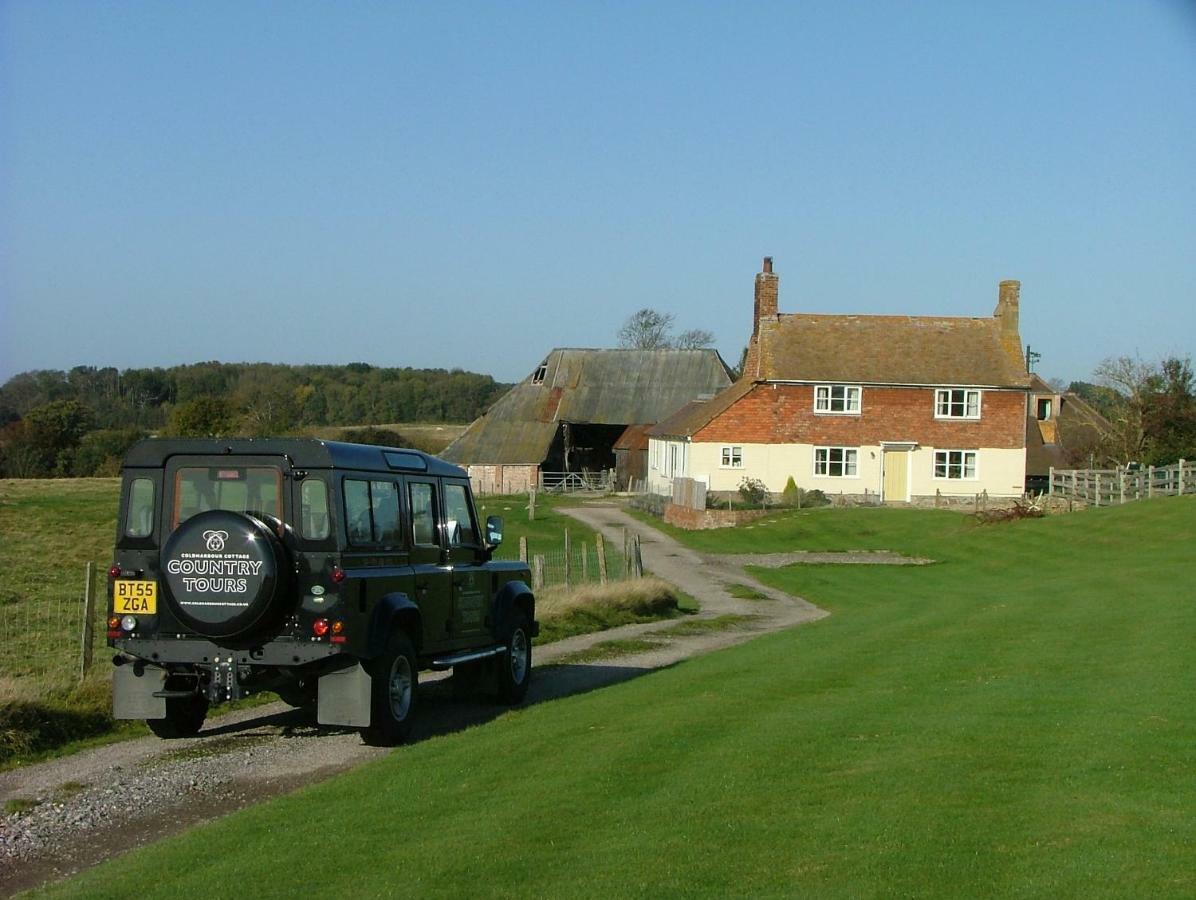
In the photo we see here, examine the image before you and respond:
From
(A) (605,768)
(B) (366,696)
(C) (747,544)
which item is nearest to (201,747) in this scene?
(B) (366,696)

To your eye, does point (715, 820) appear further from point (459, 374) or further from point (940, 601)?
point (459, 374)

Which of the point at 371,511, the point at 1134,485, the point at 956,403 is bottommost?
the point at 371,511

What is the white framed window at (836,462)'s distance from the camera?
2176 inches

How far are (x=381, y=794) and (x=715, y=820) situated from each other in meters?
2.52

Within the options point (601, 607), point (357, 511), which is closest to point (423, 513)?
point (357, 511)

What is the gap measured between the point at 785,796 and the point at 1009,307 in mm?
52484

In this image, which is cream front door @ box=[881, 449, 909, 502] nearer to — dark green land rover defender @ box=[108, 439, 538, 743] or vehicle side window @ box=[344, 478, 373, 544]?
dark green land rover defender @ box=[108, 439, 538, 743]

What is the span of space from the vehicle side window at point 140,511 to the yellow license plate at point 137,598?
0.41 metres

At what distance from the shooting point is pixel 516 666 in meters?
14.4

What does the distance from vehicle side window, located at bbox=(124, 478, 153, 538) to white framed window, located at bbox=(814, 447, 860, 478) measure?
150ft

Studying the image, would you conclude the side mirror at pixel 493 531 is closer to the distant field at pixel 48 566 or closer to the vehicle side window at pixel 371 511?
the vehicle side window at pixel 371 511

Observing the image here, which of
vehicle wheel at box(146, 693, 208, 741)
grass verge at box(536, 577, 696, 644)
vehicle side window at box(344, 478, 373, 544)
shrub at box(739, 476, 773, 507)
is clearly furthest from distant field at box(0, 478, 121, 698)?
shrub at box(739, 476, 773, 507)

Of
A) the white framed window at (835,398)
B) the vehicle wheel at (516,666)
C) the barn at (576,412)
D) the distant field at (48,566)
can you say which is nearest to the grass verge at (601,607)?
the vehicle wheel at (516,666)

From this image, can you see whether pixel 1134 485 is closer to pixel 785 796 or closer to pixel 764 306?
pixel 764 306
